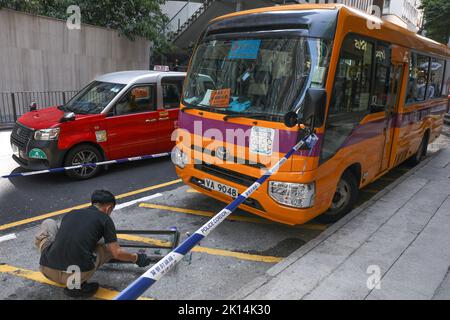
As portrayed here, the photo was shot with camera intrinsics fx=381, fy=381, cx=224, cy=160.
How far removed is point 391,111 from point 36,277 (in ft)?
17.4

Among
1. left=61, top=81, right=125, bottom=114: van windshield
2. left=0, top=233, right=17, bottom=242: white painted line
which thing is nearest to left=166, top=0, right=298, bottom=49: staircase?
left=61, top=81, right=125, bottom=114: van windshield

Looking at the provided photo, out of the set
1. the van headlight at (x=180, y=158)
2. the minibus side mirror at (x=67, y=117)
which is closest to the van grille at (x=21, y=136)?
the minibus side mirror at (x=67, y=117)

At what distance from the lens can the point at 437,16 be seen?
77.5 ft

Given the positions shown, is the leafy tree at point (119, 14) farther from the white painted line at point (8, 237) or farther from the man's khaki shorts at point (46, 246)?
the man's khaki shorts at point (46, 246)

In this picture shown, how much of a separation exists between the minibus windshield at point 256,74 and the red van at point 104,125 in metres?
2.28

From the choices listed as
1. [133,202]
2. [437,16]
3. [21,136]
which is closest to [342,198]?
[133,202]

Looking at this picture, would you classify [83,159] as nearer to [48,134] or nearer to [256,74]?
[48,134]

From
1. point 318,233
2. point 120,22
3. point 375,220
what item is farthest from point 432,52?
point 120,22

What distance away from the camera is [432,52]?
7457 mm

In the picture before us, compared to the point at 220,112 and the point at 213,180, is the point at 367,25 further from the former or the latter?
the point at 213,180

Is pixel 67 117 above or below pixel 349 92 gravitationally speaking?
below

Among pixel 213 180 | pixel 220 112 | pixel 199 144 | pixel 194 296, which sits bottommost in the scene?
pixel 194 296

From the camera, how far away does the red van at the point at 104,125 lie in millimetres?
6367
